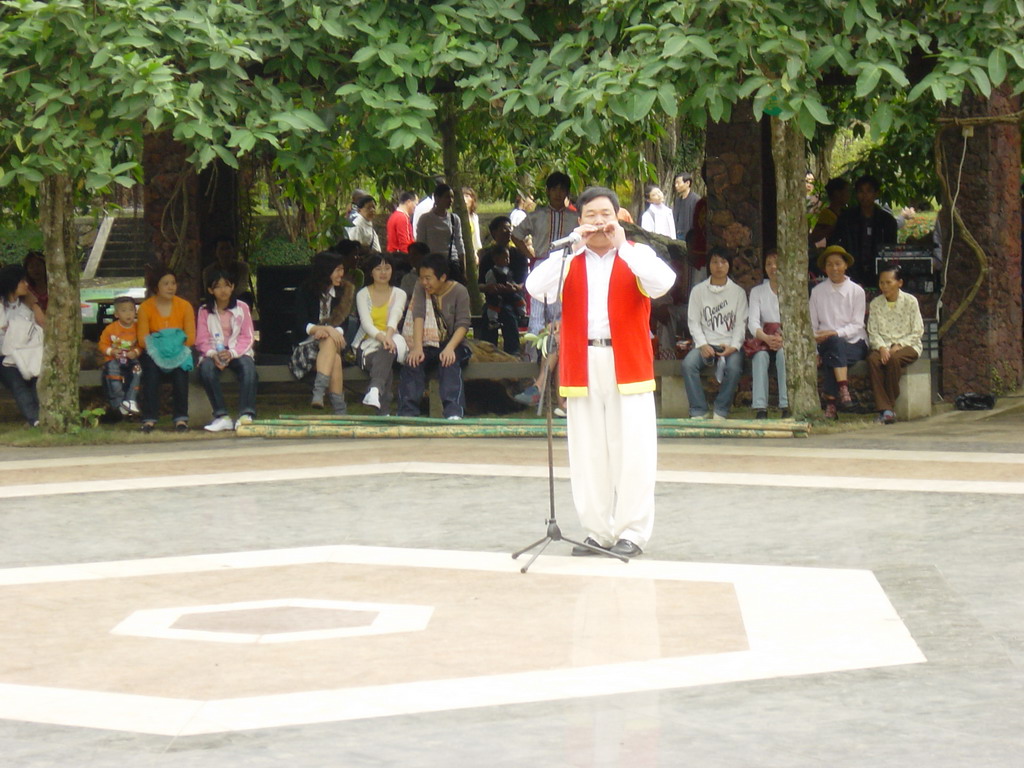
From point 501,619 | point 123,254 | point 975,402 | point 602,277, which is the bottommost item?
point 501,619

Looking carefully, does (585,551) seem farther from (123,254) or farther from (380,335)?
(123,254)

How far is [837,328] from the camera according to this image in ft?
42.0

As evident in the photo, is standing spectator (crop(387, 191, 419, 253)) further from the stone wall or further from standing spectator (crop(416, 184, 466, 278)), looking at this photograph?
the stone wall

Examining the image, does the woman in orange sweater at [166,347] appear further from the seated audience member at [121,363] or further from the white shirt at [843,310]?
the white shirt at [843,310]

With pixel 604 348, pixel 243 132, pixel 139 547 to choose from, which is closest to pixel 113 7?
pixel 243 132

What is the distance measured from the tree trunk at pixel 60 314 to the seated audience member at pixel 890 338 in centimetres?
614

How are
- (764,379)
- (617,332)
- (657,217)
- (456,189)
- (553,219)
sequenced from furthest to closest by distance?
1. (657,217)
2. (456,189)
3. (553,219)
4. (764,379)
5. (617,332)

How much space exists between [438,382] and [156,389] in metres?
2.24

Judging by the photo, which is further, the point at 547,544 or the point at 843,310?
the point at 843,310

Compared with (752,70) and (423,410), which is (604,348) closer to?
(752,70)

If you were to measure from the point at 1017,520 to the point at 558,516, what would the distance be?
2370mm

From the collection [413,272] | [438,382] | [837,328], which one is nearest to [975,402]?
[837,328]

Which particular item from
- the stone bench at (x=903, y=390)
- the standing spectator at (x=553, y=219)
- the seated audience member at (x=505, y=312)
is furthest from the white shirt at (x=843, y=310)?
the seated audience member at (x=505, y=312)

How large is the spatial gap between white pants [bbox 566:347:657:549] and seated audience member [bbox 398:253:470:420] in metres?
5.04
